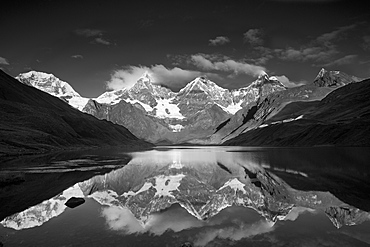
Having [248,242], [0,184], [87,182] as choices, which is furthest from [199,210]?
[0,184]

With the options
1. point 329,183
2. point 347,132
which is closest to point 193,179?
point 329,183

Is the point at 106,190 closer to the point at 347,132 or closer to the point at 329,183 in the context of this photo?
the point at 329,183

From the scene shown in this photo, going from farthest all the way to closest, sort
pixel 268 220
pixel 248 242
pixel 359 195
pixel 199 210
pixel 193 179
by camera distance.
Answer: pixel 193 179 → pixel 359 195 → pixel 199 210 → pixel 268 220 → pixel 248 242

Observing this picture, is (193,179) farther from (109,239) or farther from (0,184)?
(109,239)

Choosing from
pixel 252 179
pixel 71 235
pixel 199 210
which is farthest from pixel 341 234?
pixel 252 179

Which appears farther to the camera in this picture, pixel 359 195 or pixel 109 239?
pixel 359 195

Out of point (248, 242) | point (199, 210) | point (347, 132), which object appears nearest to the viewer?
point (248, 242)

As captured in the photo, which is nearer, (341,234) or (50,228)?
(341,234)

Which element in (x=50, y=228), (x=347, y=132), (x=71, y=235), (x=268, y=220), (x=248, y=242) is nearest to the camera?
(x=248, y=242)

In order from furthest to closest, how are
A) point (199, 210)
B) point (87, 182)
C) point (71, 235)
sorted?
1. point (87, 182)
2. point (199, 210)
3. point (71, 235)
